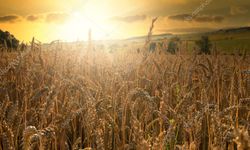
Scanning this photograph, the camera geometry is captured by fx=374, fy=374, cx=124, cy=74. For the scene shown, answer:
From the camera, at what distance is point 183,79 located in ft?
13.4

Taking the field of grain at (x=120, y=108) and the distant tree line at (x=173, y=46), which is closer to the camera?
the field of grain at (x=120, y=108)

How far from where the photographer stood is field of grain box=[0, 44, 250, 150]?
1.48 meters

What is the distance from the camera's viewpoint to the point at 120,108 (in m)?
2.51

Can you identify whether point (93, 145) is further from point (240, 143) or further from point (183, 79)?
point (183, 79)

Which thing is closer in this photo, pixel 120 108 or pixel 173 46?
pixel 120 108

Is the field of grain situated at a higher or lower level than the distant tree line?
lower

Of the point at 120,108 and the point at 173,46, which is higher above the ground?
the point at 173,46

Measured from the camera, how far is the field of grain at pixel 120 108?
1.48 metres

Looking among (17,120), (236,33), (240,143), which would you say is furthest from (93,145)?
(236,33)

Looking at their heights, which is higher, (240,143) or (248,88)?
(240,143)

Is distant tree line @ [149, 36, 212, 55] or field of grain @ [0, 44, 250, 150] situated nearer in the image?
field of grain @ [0, 44, 250, 150]

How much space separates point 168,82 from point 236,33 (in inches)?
2793

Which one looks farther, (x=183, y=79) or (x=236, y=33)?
(x=236, y=33)

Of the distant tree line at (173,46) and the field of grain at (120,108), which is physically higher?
the distant tree line at (173,46)
